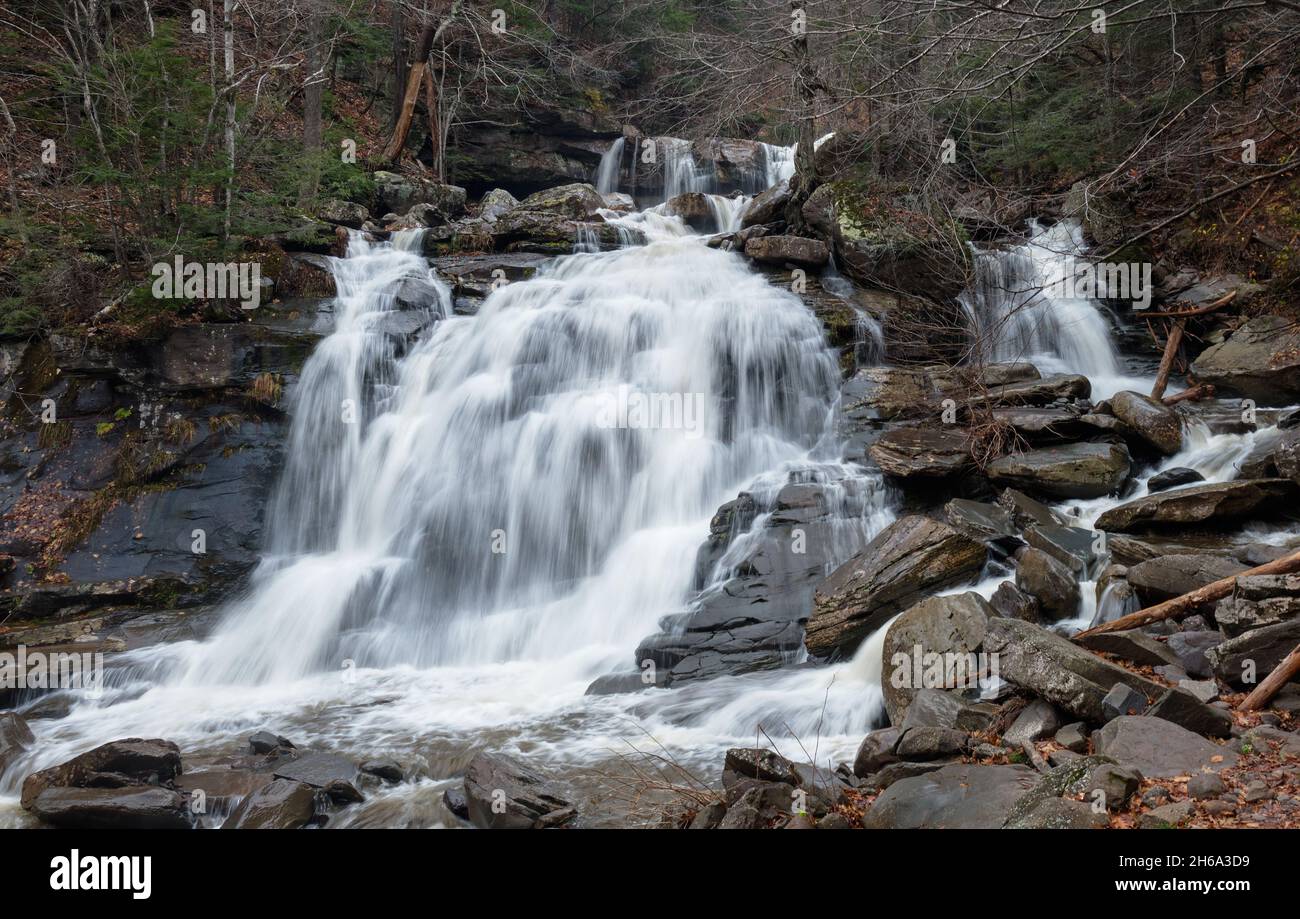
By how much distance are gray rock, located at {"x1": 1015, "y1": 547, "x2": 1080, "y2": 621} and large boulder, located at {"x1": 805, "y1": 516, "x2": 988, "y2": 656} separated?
0.55 meters

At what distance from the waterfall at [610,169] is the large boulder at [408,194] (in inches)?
190

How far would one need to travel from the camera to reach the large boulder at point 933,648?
639 centimetres

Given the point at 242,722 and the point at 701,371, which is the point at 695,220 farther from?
the point at 242,722

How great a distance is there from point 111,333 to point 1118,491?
12.8 meters

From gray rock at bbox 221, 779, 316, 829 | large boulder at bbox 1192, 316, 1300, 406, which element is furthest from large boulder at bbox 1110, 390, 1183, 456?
gray rock at bbox 221, 779, 316, 829

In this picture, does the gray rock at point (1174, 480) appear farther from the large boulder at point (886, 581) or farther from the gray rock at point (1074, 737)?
the gray rock at point (1074, 737)

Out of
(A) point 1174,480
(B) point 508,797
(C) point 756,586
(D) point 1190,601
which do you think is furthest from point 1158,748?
(A) point 1174,480

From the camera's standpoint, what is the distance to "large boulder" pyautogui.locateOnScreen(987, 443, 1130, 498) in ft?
30.7

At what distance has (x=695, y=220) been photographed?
1889 cm

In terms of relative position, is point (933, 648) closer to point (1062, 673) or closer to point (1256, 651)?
point (1062, 673)

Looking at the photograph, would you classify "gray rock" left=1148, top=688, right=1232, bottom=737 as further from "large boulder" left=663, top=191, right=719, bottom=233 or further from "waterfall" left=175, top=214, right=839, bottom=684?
"large boulder" left=663, top=191, right=719, bottom=233

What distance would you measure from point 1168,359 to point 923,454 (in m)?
4.40

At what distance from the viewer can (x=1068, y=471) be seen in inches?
369
